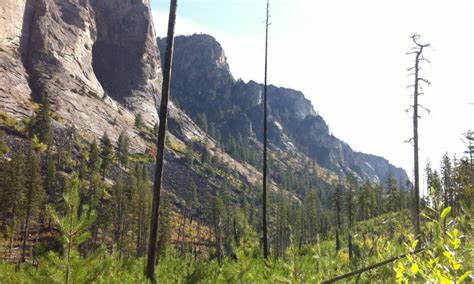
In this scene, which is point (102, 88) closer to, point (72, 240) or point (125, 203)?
point (125, 203)

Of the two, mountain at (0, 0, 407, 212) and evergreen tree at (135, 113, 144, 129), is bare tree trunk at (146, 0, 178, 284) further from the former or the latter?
evergreen tree at (135, 113, 144, 129)

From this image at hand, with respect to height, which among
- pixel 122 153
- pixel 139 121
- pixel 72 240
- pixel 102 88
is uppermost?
pixel 102 88

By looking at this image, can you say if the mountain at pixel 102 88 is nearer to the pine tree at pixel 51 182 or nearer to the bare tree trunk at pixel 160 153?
the pine tree at pixel 51 182

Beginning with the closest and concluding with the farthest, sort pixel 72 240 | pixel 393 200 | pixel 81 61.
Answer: pixel 72 240 < pixel 393 200 < pixel 81 61

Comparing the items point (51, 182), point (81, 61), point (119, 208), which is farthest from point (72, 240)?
point (81, 61)

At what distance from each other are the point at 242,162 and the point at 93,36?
8091 cm

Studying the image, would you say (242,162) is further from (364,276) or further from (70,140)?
(364,276)

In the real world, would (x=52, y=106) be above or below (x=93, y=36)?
below

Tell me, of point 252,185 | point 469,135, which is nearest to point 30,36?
point 252,185

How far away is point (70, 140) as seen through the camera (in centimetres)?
9506

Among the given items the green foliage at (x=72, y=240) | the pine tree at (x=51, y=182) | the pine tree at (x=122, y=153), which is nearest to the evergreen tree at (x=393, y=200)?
the pine tree at (x=51, y=182)

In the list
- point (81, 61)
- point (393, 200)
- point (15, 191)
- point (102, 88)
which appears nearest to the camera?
point (15, 191)

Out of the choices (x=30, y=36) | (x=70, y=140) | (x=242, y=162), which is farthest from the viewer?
(x=242, y=162)

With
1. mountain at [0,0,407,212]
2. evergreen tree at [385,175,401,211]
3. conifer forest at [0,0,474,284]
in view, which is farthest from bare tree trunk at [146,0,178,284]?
mountain at [0,0,407,212]
